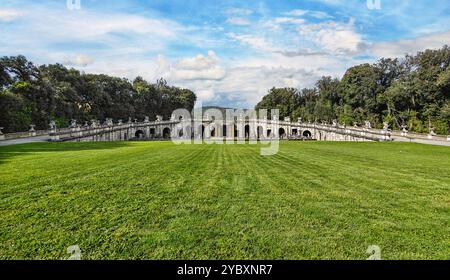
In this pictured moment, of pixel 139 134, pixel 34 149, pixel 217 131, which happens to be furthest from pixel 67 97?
pixel 34 149

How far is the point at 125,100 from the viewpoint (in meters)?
91.1

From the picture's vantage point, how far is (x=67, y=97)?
63.6 m

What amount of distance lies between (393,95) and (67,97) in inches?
2483

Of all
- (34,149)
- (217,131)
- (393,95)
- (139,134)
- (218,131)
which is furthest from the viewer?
(139,134)

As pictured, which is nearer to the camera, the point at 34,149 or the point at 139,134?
the point at 34,149

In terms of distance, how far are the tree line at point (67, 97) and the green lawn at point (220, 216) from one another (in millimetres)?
40979

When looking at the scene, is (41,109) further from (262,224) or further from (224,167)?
(262,224)

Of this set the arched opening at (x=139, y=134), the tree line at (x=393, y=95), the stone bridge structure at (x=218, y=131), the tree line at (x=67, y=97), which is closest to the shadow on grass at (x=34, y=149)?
the stone bridge structure at (x=218, y=131)

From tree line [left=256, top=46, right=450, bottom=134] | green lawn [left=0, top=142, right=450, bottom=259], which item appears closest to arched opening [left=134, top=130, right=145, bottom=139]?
tree line [left=256, top=46, right=450, bottom=134]

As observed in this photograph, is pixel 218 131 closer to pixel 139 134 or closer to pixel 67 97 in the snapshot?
pixel 139 134

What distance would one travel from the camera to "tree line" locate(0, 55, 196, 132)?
46688mm

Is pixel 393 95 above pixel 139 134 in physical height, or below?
above

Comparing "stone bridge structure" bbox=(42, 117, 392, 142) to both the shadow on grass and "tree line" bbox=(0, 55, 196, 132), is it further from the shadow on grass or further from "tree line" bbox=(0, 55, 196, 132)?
the shadow on grass

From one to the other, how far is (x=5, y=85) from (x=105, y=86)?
1468 inches
